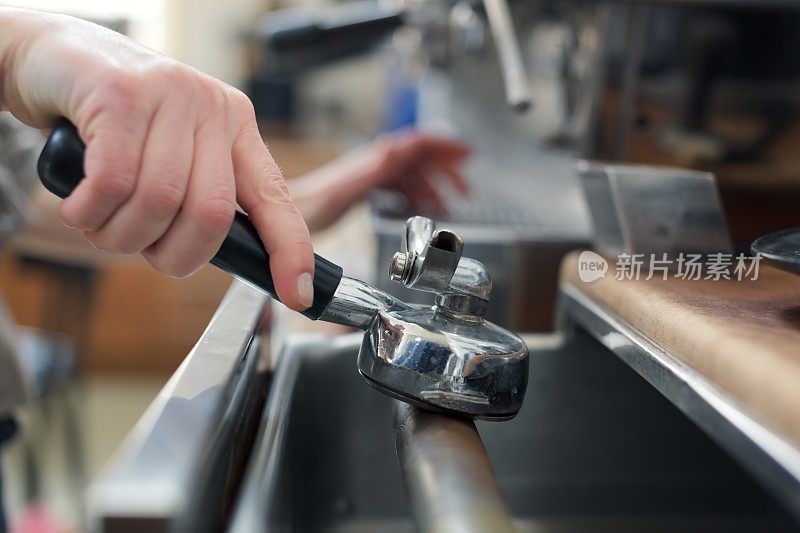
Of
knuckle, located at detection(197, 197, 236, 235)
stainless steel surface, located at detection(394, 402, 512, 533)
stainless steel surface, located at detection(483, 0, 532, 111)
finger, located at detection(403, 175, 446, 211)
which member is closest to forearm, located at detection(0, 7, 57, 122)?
knuckle, located at detection(197, 197, 236, 235)

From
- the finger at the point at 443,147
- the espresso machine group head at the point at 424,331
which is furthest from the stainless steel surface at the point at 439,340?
the finger at the point at 443,147

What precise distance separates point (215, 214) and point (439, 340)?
102mm

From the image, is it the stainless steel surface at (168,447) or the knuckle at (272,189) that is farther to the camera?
the knuckle at (272,189)

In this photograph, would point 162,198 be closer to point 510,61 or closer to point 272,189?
point 272,189

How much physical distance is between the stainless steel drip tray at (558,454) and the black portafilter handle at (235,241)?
0.24ft

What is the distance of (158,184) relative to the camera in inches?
9.8

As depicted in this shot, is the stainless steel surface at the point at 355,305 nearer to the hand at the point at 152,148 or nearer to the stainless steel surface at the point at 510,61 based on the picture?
the hand at the point at 152,148

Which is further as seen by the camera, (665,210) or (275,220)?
(665,210)

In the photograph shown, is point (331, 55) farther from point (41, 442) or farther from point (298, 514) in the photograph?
point (41, 442)

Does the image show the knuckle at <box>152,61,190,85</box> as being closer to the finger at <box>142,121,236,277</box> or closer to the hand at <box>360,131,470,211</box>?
the finger at <box>142,121,236,277</box>

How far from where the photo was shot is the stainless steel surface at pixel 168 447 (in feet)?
0.60

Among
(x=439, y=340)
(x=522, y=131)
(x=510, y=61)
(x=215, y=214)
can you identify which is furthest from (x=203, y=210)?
(x=522, y=131)

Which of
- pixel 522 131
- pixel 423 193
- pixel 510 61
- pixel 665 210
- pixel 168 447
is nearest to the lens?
pixel 168 447

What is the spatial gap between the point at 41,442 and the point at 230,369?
4.40ft
